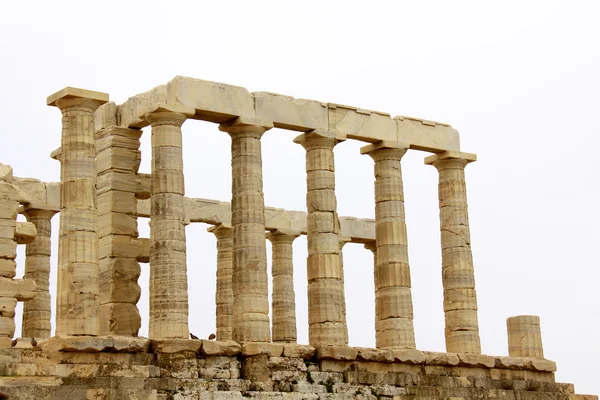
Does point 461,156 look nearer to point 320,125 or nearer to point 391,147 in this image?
point 391,147

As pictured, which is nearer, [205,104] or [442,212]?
[205,104]

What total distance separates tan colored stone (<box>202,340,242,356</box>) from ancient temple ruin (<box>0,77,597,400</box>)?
0.05m

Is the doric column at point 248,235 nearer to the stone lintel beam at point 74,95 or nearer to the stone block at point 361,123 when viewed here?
the stone block at point 361,123

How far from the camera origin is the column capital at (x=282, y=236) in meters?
53.3

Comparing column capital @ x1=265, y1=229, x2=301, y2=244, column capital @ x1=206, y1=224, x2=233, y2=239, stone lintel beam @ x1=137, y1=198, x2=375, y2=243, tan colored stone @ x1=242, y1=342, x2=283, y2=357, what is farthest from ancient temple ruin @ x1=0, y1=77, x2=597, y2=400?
column capital @ x1=265, y1=229, x2=301, y2=244

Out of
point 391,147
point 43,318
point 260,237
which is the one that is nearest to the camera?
point 260,237

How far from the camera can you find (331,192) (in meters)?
43.7

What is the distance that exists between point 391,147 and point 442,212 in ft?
12.0

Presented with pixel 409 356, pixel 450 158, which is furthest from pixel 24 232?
pixel 450 158

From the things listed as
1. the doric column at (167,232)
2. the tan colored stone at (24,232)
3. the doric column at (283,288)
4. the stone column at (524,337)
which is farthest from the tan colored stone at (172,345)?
the doric column at (283,288)

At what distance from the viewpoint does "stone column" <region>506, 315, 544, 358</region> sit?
157 feet

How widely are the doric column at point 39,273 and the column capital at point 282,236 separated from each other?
895 cm

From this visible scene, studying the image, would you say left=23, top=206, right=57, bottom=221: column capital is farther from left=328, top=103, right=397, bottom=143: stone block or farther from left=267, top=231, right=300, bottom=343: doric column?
left=328, top=103, right=397, bottom=143: stone block

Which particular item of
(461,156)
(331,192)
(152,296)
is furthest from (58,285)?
(461,156)
